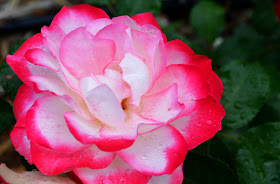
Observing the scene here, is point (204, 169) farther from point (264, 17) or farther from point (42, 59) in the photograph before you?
point (264, 17)

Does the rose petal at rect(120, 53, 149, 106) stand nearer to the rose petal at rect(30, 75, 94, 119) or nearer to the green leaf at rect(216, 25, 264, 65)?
the rose petal at rect(30, 75, 94, 119)

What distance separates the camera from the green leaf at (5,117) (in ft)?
2.76

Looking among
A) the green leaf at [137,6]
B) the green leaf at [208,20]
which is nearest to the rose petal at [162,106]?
the green leaf at [137,6]

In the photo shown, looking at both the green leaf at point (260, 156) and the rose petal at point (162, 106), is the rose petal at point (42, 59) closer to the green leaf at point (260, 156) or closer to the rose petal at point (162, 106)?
the rose petal at point (162, 106)

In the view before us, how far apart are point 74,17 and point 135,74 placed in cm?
19

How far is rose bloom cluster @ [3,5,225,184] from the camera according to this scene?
0.54 meters

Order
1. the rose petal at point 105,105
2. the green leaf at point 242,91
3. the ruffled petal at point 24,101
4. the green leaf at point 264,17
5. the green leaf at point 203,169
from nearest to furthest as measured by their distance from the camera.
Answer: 1. the rose petal at point 105,105
2. the ruffled petal at point 24,101
3. the green leaf at point 203,169
4. the green leaf at point 242,91
5. the green leaf at point 264,17

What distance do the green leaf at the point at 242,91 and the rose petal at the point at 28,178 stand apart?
1.72 feet

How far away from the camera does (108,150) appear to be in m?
0.51

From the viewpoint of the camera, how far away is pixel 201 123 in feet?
1.98

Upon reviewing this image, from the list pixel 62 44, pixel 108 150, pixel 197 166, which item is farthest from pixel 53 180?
pixel 197 166

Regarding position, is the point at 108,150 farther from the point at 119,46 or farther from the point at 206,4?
the point at 206,4

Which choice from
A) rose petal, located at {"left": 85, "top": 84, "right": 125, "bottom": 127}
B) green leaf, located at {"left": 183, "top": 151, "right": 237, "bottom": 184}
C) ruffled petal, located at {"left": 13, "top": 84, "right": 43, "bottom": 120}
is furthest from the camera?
green leaf, located at {"left": 183, "top": 151, "right": 237, "bottom": 184}

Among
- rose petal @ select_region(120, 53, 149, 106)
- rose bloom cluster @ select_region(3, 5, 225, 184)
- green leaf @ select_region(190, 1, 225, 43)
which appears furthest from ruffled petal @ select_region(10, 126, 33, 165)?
green leaf @ select_region(190, 1, 225, 43)
